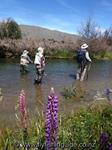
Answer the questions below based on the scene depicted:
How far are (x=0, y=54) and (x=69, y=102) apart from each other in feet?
89.9

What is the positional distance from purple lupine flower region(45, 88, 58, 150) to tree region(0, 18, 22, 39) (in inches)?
1760

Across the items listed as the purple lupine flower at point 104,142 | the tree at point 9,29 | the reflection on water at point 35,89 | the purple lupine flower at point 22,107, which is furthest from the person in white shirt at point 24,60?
the tree at point 9,29

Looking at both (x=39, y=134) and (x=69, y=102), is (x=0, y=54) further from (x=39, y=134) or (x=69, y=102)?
(x=39, y=134)

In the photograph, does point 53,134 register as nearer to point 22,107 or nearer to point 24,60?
point 22,107

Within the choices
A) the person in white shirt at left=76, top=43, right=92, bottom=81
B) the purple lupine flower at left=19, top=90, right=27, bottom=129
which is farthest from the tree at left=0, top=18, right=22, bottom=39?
the purple lupine flower at left=19, top=90, right=27, bottom=129

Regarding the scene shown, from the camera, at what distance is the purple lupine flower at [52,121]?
4.16 m

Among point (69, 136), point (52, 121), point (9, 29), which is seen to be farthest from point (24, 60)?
point (9, 29)

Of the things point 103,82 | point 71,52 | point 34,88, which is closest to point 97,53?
point 71,52

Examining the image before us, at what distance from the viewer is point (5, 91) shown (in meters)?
18.0

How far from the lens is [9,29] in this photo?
5022cm

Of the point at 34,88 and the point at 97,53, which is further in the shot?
the point at 97,53

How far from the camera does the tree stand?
4907 centimetres

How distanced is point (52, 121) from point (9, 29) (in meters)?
46.8

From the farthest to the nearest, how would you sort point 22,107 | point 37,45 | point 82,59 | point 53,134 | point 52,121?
point 37,45 < point 82,59 < point 22,107 < point 53,134 < point 52,121
